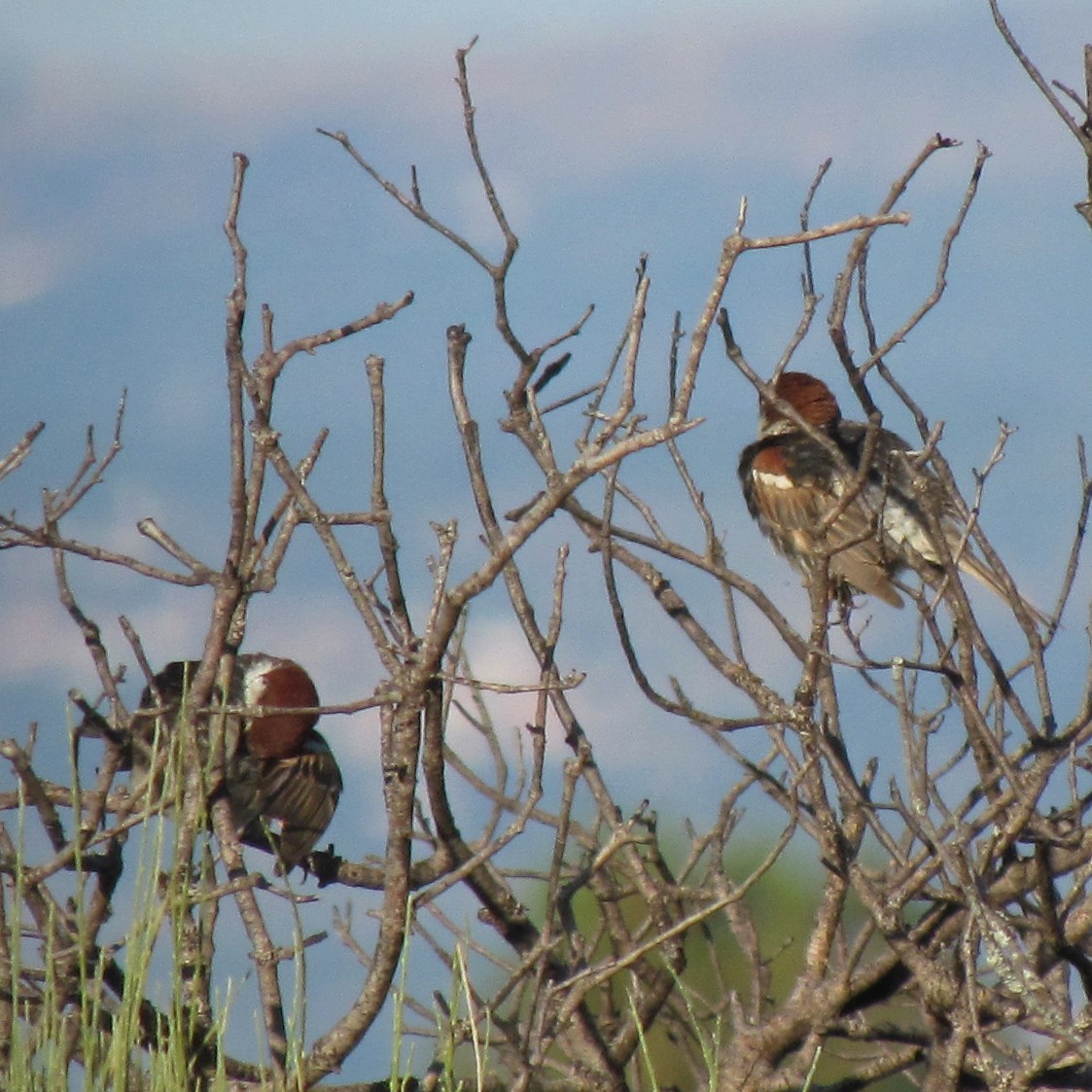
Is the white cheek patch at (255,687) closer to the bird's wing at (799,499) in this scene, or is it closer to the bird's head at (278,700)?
the bird's head at (278,700)

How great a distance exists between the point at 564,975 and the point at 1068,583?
5.73ft

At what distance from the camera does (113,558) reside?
13.2 ft

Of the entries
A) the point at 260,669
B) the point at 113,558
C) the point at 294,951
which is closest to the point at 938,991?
the point at 294,951

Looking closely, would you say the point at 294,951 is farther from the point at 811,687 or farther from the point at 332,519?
the point at 811,687

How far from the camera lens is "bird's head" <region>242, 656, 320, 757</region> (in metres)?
5.70

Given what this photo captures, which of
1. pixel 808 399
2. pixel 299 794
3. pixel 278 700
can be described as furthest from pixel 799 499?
pixel 299 794

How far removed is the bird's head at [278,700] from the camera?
225 inches

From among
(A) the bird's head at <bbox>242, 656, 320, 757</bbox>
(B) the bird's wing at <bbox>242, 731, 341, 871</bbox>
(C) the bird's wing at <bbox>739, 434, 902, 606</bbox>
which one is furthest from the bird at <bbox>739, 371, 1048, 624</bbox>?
(B) the bird's wing at <bbox>242, 731, 341, 871</bbox>

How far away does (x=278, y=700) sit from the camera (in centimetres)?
618

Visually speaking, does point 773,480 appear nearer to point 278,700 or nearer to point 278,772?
point 278,700

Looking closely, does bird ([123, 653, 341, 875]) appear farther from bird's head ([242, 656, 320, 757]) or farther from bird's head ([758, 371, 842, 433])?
bird's head ([758, 371, 842, 433])

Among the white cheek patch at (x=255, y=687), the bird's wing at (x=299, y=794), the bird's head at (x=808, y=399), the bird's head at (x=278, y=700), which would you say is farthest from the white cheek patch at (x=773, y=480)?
the bird's wing at (x=299, y=794)

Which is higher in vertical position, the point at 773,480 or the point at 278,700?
the point at 773,480

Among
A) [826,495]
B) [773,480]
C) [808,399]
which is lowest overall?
[826,495]
